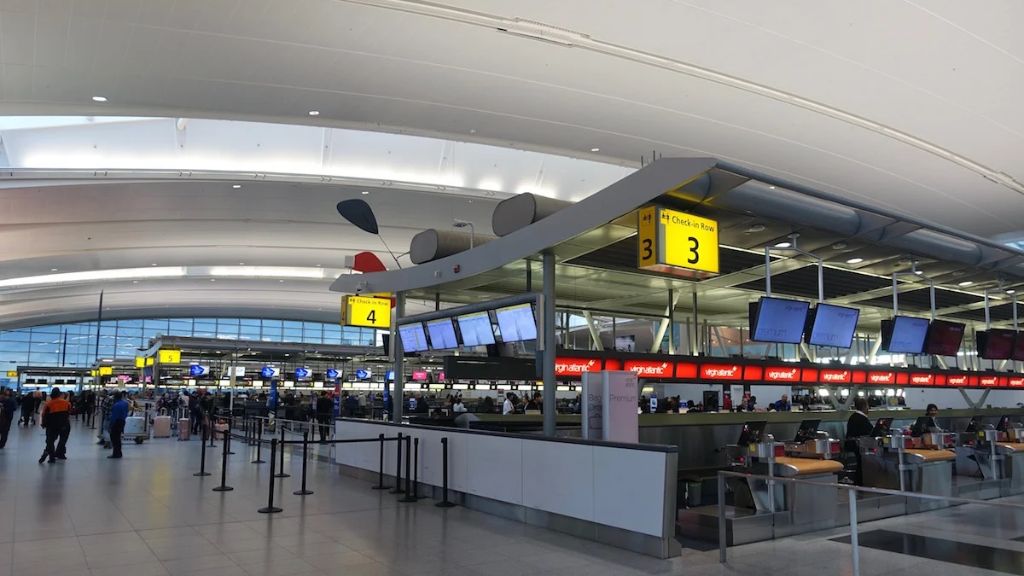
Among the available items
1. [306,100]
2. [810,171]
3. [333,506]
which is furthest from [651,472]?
[810,171]

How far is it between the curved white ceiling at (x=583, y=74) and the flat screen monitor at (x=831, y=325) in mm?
4817

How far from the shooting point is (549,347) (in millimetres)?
8211

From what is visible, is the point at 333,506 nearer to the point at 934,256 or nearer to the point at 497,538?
the point at 497,538

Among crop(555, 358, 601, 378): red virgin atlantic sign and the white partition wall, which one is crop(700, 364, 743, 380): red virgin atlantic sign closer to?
crop(555, 358, 601, 378): red virgin atlantic sign

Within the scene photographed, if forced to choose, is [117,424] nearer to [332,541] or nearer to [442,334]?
[442,334]

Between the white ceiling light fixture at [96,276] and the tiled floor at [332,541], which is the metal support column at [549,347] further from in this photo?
the white ceiling light fixture at [96,276]

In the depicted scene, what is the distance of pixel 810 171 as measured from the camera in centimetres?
1797

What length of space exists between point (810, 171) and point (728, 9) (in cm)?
855

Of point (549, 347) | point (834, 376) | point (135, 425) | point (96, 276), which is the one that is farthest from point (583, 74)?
point (96, 276)

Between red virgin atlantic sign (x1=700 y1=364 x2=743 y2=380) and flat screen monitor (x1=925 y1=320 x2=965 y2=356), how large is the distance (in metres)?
3.22

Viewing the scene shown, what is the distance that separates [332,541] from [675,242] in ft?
15.0

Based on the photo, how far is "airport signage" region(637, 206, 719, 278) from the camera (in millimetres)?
6703

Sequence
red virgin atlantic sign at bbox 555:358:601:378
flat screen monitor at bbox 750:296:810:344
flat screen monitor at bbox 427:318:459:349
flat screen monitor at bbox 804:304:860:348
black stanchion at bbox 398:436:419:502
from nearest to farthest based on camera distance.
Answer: flat screen monitor at bbox 750:296:810:344 < black stanchion at bbox 398:436:419:502 < flat screen monitor at bbox 804:304:860:348 < red virgin atlantic sign at bbox 555:358:601:378 < flat screen monitor at bbox 427:318:459:349

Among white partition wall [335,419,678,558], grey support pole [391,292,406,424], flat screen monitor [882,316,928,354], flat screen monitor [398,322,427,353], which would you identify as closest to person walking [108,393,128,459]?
grey support pole [391,292,406,424]
